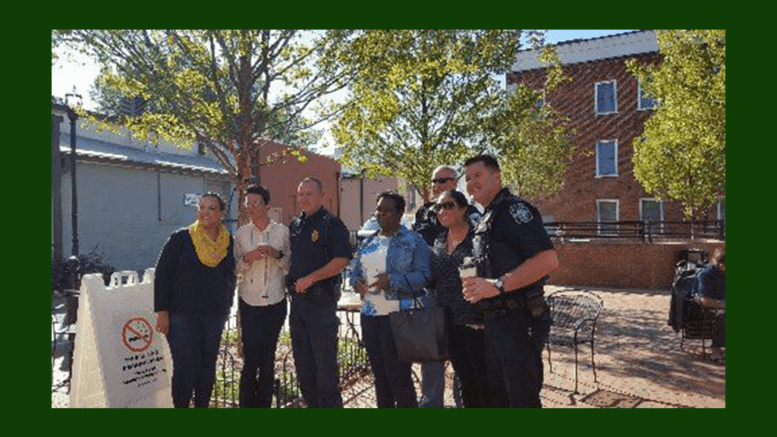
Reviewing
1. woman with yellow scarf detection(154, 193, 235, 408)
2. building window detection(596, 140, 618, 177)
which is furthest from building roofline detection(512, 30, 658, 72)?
woman with yellow scarf detection(154, 193, 235, 408)

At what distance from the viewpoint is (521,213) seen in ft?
11.8

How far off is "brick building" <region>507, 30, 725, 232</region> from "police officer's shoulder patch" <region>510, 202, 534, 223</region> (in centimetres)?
2437

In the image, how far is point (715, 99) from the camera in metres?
11.9

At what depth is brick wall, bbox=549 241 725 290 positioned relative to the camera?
16.4 metres

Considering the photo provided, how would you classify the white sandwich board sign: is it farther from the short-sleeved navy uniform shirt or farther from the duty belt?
the duty belt

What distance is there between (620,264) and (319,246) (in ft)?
45.9

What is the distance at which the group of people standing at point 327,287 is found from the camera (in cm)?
411

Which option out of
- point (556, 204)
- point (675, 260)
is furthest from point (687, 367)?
point (556, 204)

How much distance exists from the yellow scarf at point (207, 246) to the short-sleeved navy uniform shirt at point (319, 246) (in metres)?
0.57

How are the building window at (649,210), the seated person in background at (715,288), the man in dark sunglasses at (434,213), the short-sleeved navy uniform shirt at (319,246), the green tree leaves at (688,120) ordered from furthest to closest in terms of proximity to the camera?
1. the building window at (649,210)
2. the green tree leaves at (688,120)
3. the seated person in background at (715,288)
4. the man in dark sunglasses at (434,213)
5. the short-sleeved navy uniform shirt at (319,246)

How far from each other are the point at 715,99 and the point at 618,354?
6.50m

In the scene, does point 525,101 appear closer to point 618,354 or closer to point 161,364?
point 618,354

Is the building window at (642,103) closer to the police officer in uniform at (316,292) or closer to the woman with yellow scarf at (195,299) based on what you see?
the police officer in uniform at (316,292)

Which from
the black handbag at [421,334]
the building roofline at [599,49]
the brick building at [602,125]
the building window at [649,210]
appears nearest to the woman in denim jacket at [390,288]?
the black handbag at [421,334]
